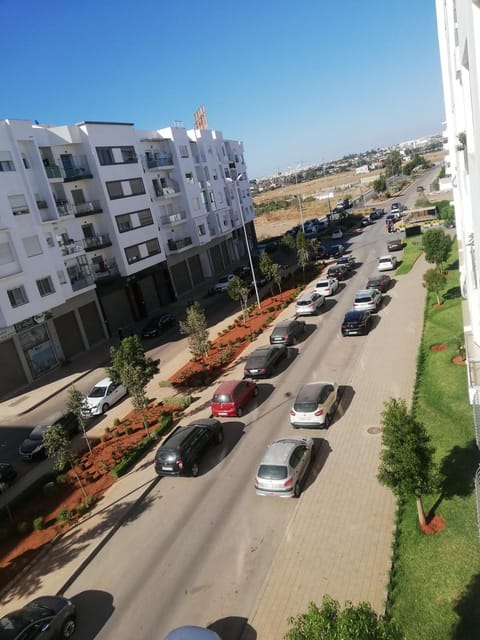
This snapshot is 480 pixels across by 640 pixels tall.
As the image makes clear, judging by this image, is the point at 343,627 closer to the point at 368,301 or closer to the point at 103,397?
the point at 103,397

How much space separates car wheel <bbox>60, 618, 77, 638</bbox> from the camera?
12.2 m

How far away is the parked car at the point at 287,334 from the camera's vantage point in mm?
30797

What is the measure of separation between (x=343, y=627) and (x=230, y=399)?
52.9 feet

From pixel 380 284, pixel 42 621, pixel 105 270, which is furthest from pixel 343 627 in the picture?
pixel 105 270

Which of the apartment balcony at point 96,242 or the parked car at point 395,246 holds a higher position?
the apartment balcony at point 96,242

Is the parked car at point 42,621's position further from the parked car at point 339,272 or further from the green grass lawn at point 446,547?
the parked car at point 339,272

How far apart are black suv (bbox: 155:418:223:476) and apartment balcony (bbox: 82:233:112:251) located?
26286 millimetres

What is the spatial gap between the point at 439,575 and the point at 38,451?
19757mm

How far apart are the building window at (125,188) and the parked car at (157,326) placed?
1206cm

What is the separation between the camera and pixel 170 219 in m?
52.8

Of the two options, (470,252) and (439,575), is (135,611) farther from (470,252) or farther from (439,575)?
(470,252)

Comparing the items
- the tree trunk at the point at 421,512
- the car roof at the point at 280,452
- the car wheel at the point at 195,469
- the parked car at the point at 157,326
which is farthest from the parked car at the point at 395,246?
the tree trunk at the point at 421,512

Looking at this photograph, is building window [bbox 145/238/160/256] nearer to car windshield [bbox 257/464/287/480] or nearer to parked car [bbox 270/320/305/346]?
parked car [bbox 270/320/305/346]

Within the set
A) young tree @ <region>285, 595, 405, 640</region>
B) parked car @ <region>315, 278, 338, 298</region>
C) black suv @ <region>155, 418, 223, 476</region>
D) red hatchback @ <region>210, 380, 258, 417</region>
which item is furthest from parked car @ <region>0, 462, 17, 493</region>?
parked car @ <region>315, 278, 338, 298</region>
